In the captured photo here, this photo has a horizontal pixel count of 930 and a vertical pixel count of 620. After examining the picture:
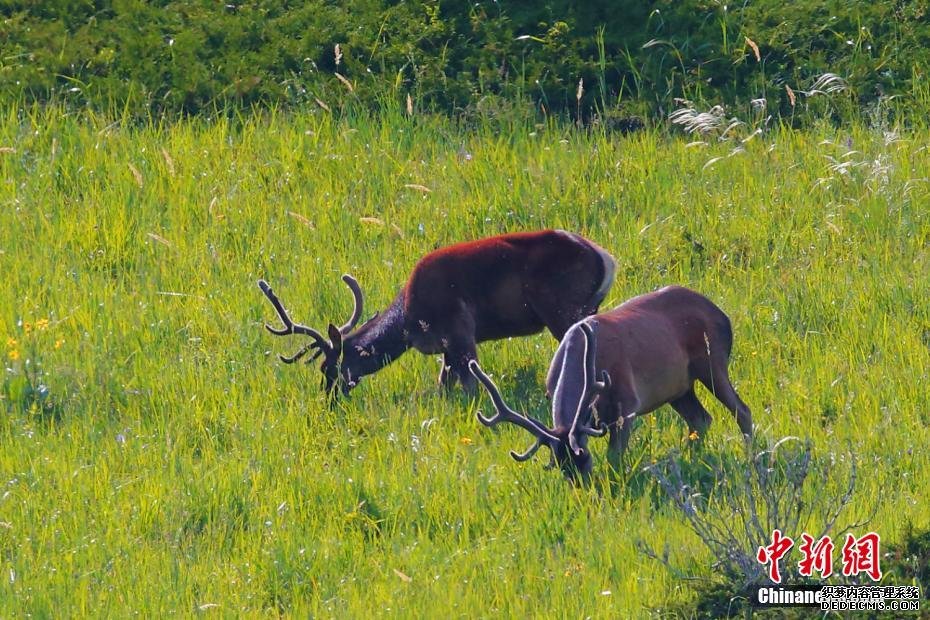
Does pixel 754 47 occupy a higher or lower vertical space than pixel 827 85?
higher

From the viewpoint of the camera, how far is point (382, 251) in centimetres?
1146

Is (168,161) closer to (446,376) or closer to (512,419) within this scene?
(446,376)

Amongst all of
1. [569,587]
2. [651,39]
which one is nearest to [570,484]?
[569,587]

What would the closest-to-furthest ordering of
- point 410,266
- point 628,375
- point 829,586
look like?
point 829,586 → point 628,375 → point 410,266

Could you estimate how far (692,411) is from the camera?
29.6 ft

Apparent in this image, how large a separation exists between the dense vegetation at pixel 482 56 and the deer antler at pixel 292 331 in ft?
13.0

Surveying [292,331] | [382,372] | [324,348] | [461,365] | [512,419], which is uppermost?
[512,419]

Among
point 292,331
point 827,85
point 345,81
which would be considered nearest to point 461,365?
point 292,331

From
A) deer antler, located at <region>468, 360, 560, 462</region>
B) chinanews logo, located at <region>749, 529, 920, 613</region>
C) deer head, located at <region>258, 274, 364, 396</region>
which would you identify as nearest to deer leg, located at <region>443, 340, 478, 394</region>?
deer head, located at <region>258, 274, 364, 396</region>

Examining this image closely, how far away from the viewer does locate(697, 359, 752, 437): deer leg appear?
348 inches

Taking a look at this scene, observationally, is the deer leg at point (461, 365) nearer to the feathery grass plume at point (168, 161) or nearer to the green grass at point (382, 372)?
the green grass at point (382, 372)

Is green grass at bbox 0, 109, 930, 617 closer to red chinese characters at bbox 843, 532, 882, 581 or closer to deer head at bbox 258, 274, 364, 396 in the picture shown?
deer head at bbox 258, 274, 364, 396

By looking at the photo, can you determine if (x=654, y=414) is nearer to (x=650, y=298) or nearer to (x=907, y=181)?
(x=650, y=298)

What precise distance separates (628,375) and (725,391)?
72cm
